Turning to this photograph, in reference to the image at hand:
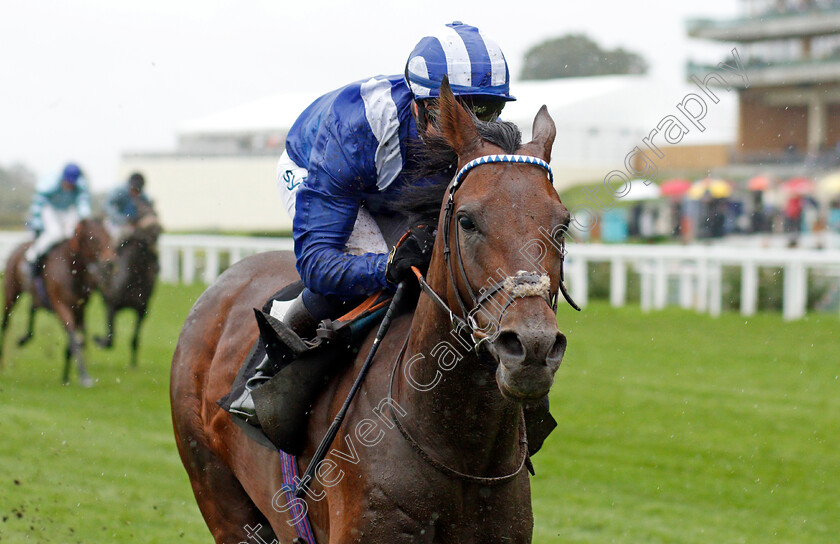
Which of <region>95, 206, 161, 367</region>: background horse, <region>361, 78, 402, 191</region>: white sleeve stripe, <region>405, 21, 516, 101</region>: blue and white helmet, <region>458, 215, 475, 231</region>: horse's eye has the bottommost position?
<region>95, 206, 161, 367</region>: background horse

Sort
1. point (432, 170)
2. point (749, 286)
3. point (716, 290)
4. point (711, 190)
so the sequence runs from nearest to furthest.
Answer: point (432, 170) < point (749, 286) < point (716, 290) < point (711, 190)

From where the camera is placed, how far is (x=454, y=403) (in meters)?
2.41

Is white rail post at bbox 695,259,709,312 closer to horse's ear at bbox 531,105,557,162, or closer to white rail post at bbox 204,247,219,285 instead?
white rail post at bbox 204,247,219,285

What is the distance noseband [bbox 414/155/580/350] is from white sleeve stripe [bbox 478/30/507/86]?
0.45 m

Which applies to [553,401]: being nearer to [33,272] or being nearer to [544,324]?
[33,272]

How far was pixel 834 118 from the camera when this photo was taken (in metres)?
34.4

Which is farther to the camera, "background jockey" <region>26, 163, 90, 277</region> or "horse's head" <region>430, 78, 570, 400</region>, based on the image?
"background jockey" <region>26, 163, 90, 277</region>

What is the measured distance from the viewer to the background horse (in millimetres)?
9102

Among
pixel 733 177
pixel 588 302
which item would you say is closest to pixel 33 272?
pixel 588 302

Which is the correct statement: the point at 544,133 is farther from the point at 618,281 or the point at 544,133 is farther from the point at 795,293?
the point at 618,281

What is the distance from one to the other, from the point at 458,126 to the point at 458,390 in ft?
2.06

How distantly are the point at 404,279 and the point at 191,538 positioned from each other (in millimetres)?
2774

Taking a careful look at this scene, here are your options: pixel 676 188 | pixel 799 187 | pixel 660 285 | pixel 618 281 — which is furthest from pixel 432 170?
pixel 799 187

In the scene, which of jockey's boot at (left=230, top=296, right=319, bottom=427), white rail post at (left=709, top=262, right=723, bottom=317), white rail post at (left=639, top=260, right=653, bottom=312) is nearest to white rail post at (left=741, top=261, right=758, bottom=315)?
white rail post at (left=709, top=262, right=723, bottom=317)
